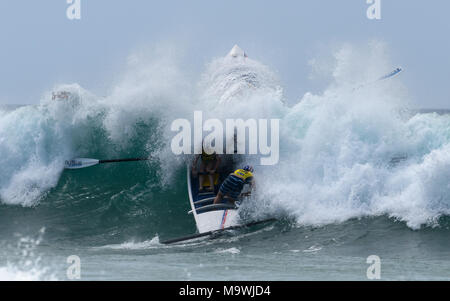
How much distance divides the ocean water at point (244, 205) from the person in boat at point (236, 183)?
30cm

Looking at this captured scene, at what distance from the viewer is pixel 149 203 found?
11.6 metres

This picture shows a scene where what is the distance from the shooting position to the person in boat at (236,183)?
1036 centimetres

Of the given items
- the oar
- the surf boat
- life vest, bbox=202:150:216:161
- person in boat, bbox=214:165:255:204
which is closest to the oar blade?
the oar

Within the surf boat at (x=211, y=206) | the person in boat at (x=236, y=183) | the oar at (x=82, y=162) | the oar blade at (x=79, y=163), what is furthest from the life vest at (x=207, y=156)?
the oar blade at (x=79, y=163)

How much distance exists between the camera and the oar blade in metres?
12.5

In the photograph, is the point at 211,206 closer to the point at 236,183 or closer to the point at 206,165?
the point at 236,183

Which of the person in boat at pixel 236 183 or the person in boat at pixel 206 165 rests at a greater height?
the person in boat at pixel 206 165

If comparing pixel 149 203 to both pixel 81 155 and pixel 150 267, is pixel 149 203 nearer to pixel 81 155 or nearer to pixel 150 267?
pixel 81 155

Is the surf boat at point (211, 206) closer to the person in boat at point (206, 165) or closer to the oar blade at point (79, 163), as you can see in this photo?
the person in boat at point (206, 165)

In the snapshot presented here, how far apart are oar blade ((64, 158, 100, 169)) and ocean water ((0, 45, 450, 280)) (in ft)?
0.53

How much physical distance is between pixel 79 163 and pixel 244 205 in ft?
14.4

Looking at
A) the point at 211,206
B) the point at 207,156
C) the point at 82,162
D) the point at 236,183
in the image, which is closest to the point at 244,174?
the point at 236,183

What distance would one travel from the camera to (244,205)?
10.3 metres
